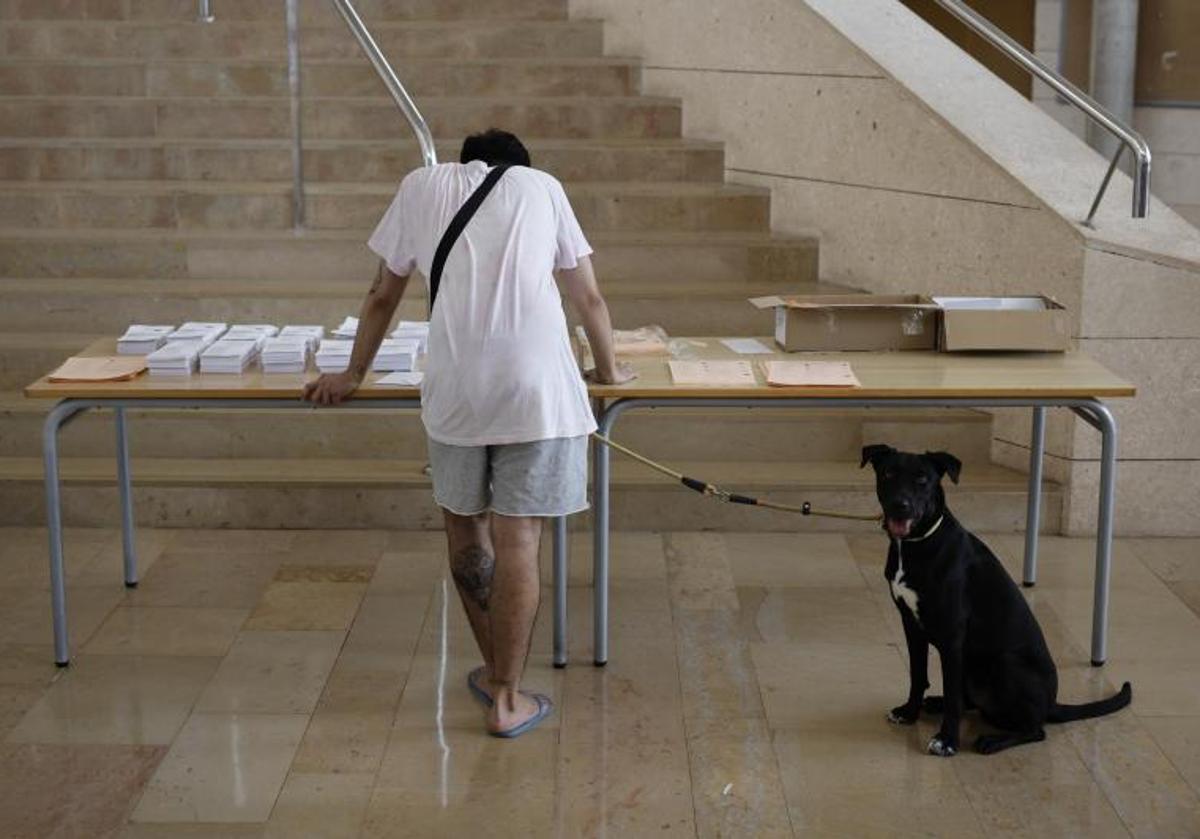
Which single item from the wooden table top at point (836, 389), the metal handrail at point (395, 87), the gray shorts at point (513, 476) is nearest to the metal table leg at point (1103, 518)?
the wooden table top at point (836, 389)

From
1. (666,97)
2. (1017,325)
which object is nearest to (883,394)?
(1017,325)

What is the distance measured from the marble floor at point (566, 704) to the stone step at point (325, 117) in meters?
2.47

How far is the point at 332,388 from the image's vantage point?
4406mm

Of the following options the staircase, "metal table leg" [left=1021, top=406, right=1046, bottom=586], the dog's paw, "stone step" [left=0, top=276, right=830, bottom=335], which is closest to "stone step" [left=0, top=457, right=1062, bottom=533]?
the staircase

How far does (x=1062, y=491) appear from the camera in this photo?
19.2ft

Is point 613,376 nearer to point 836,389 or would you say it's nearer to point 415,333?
point 836,389

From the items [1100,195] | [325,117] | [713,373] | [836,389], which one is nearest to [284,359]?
[713,373]

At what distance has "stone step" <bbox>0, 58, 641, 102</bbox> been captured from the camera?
25.5ft

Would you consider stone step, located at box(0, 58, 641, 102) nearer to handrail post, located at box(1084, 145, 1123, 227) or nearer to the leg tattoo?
handrail post, located at box(1084, 145, 1123, 227)

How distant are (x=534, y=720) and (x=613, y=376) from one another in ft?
2.92

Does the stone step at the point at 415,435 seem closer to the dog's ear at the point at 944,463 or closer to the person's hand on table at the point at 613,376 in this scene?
the person's hand on table at the point at 613,376

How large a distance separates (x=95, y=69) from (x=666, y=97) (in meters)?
2.56

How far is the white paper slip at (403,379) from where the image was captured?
4.49 meters

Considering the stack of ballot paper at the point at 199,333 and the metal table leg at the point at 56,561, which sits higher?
the stack of ballot paper at the point at 199,333
